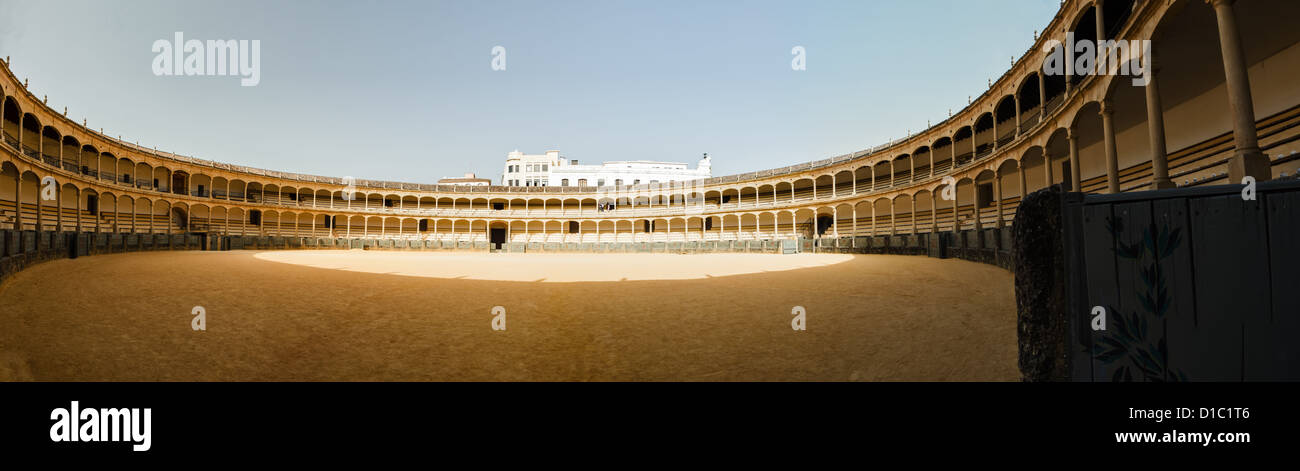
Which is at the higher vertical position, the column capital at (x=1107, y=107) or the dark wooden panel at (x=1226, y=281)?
the column capital at (x=1107, y=107)

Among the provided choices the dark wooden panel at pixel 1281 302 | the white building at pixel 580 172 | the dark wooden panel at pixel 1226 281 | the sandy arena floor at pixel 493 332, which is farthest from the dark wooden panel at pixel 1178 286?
the white building at pixel 580 172

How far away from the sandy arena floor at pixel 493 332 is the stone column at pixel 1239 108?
3892 millimetres

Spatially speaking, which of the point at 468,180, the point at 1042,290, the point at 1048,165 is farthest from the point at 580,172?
the point at 1042,290

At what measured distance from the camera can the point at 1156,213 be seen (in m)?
2.27

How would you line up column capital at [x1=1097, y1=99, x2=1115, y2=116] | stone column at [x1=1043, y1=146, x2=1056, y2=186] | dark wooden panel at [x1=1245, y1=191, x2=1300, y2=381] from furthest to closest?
stone column at [x1=1043, y1=146, x2=1056, y2=186], column capital at [x1=1097, y1=99, x2=1115, y2=116], dark wooden panel at [x1=1245, y1=191, x2=1300, y2=381]

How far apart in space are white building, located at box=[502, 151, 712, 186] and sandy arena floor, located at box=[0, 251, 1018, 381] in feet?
188

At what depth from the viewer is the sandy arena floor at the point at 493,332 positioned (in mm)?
4566

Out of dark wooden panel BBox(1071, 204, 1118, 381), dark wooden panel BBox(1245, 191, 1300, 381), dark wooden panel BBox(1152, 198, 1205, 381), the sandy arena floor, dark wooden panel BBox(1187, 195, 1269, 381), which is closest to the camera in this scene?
Answer: dark wooden panel BBox(1245, 191, 1300, 381)

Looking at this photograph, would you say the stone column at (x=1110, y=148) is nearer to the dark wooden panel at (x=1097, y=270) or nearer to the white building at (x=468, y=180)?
the dark wooden panel at (x=1097, y=270)

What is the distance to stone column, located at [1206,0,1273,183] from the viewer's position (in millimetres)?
7145

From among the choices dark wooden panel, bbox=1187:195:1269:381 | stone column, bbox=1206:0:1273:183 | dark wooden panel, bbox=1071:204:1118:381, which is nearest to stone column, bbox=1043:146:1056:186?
stone column, bbox=1206:0:1273:183

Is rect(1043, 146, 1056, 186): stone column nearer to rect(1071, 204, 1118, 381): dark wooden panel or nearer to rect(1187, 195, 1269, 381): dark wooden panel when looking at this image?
rect(1071, 204, 1118, 381): dark wooden panel

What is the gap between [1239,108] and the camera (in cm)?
738
